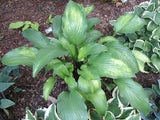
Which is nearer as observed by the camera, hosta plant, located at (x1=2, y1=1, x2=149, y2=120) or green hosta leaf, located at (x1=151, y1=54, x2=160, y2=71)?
hosta plant, located at (x1=2, y1=1, x2=149, y2=120)

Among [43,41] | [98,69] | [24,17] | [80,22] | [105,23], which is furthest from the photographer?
[24,17]

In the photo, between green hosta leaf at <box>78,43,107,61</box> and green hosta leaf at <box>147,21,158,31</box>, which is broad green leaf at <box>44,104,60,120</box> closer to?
green hosta leaf at <box>78,43,107,61</box>

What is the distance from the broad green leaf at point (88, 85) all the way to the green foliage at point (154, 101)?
682 mm

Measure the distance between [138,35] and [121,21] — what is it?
1.88ft

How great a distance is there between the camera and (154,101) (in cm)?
157

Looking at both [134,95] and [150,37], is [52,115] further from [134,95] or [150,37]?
[150,37]

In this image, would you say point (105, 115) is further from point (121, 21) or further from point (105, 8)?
point (105, 8)

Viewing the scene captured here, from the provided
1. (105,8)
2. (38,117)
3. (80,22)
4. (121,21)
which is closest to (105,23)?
(105,8)

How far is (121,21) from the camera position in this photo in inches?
56.4

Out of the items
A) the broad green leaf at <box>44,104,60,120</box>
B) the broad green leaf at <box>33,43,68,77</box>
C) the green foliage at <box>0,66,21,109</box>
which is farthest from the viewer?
the green foliage at <box>0,66,21,109</box>

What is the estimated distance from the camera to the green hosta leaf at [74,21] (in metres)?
1.16

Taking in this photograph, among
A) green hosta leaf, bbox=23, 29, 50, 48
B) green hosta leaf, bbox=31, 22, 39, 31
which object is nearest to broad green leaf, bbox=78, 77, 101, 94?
green hosta leaf, bbox=23, 29, 50, 48

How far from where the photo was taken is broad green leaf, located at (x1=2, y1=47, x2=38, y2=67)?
1145 millimetres

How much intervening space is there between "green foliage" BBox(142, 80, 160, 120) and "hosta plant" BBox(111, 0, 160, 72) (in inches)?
10.4
